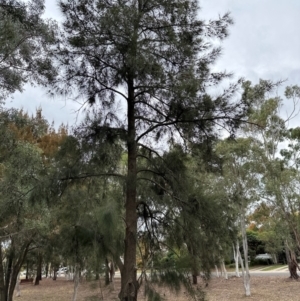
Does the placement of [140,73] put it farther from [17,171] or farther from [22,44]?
[17,171]

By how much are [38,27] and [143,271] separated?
3.83m

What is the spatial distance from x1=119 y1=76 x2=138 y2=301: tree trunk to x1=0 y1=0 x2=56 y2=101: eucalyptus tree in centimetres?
106

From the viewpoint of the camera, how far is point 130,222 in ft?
12.2

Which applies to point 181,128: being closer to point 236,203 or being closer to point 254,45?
point 236,203

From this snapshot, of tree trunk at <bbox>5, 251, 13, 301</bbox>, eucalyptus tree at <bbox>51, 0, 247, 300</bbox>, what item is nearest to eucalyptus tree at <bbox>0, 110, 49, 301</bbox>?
tree trunk at <bbox>5, 251, 13, 301</bbox>

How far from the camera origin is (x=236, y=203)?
461cm

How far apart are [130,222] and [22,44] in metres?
3.52

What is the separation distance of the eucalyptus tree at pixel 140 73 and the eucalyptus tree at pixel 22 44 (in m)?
0.44

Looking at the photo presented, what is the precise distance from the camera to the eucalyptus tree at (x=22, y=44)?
4.43 m

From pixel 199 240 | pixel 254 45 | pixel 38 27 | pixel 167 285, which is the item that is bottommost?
pixel 167 285

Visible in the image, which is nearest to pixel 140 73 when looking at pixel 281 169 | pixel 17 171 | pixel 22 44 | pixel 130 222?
pixel 130 222

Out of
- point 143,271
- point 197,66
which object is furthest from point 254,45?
point 143,271

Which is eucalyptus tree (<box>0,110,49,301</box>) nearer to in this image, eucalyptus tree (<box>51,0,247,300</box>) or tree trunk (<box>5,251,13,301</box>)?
tree trunk (<box>5,251,13,301</box>)

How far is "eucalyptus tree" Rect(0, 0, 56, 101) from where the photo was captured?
4434 mm
